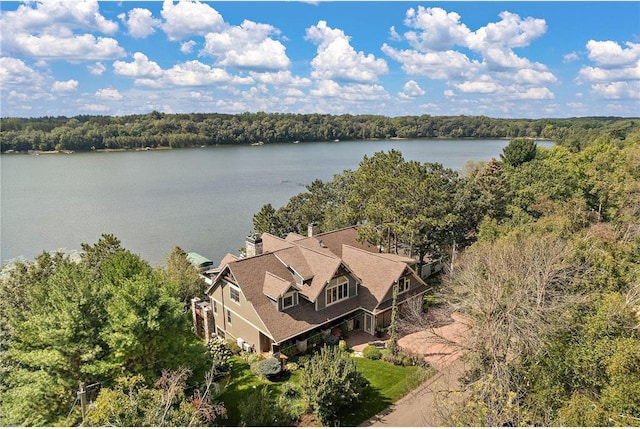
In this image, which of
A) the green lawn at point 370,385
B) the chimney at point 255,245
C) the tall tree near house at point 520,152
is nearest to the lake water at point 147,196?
the chimney at point 255,245

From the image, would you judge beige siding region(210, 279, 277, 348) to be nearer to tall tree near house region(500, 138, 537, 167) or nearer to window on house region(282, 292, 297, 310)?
window on house region(282, 292, 297, 310)

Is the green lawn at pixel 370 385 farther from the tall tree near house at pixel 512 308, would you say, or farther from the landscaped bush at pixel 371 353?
the tall tree near house at pixel 512 308

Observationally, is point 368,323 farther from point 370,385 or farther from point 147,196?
point 147,196

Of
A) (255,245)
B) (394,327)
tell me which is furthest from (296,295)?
(394,327)

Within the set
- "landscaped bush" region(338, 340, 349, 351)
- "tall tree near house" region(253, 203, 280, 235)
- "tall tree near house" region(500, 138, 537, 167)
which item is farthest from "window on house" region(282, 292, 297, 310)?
"tall tree near house" region(500, 138, 537, 167)

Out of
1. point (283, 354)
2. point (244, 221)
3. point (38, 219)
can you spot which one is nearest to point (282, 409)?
point (283, 354)

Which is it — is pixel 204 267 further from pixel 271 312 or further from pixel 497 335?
pixel 497 335
